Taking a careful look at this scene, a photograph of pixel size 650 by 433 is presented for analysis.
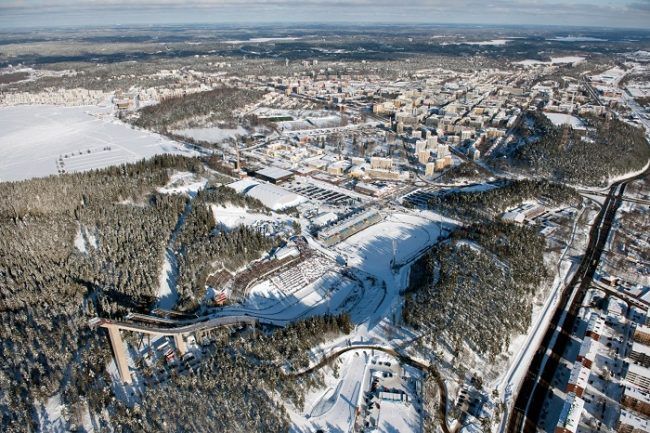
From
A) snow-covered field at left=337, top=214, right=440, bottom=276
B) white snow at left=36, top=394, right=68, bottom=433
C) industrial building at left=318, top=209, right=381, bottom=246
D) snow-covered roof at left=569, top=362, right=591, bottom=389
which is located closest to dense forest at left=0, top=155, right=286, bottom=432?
white snow at left=36, top=394, right=68, bottom=433

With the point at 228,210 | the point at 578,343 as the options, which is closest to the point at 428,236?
the point at 578,343

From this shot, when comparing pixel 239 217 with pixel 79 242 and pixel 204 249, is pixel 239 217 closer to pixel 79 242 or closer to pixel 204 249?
pixel 204 249

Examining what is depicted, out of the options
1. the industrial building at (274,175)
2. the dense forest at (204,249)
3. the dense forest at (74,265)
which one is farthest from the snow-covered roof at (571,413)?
the industrial building at (274,175)

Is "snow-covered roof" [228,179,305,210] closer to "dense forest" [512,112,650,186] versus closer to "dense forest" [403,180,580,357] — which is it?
"dense forest" [403,180,580,357]

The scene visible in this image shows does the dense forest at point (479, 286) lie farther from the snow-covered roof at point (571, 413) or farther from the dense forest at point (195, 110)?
the dense forest at point (195, 110)

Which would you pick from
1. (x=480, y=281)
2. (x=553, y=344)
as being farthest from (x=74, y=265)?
(x=553, y=344)

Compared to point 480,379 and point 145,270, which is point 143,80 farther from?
point 480,379
